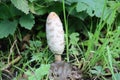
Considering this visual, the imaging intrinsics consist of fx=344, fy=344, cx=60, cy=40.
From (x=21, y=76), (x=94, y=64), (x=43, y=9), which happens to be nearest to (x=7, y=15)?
(x=43, y=9)

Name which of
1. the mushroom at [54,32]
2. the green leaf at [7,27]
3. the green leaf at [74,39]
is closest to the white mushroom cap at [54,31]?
the mushroom at [54,32]

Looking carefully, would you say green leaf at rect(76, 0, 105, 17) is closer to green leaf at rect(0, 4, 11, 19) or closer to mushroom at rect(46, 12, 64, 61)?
mushroom at rect(46, 12, 64, 61)

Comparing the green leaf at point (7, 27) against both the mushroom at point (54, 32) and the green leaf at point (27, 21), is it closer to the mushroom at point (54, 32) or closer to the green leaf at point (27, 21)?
the green leaf at point (27, 21)

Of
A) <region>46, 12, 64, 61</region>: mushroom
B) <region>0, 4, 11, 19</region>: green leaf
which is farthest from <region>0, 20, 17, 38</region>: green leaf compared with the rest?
<region>46, 12, 64, 61</region>: mushroom

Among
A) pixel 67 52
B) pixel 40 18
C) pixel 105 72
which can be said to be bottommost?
pixel 105 72

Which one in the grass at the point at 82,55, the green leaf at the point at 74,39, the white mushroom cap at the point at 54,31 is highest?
the white mushroom cap at the point at 54,31

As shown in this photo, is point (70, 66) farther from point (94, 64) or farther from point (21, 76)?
point (21, 76)

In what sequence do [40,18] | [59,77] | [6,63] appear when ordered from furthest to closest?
[40,18]
[6,63]
[59,77]

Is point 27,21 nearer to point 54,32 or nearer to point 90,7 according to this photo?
point 54,32

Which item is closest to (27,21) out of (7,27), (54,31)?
(7,27)
